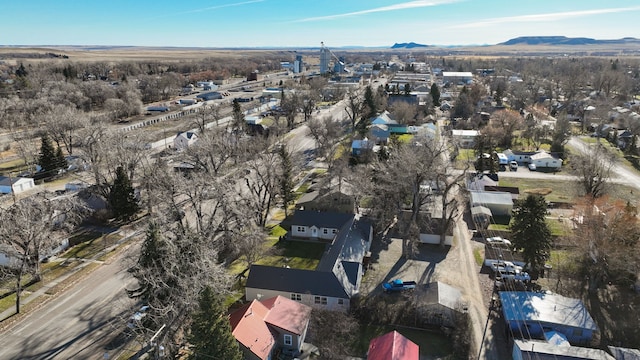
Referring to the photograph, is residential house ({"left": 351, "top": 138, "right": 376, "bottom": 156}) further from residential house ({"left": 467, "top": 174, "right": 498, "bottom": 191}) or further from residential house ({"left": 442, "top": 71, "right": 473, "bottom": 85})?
residential house ({"left": 442, "top": 71, "right": 473, "bottom": 85})

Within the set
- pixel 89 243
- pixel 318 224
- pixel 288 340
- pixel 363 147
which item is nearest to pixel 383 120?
pixel 363 147

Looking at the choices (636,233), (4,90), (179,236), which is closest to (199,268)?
(179,236)

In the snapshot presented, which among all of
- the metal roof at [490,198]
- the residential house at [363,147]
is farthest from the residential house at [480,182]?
the residential house at [363,147]

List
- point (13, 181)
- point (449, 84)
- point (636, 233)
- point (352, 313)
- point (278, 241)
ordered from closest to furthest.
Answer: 1. point (352, 313)
2. point (636, 233)
3. point (278, 241)
4. point (13, 181)
5. point (449, 84)

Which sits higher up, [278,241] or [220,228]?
[220,228]

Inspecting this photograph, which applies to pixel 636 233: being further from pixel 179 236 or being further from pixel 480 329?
pixel 179 236

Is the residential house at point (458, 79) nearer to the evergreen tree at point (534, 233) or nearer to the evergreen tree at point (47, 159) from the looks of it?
the evergreen tree at point (534, 233)

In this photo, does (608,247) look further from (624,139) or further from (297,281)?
(624,139)
